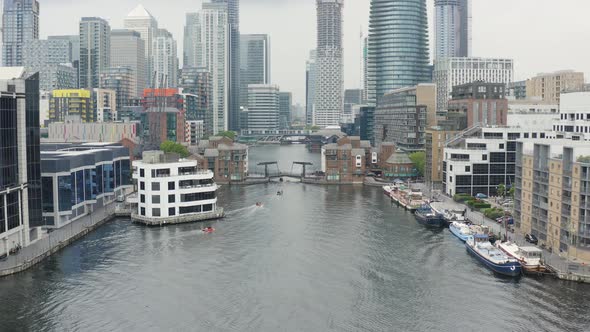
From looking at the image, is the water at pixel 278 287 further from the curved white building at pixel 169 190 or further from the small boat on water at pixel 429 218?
the curved white building at pixel 169 190

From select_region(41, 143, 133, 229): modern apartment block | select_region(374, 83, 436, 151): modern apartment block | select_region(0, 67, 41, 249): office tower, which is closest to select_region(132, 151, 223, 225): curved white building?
select_region(41, 143, 133, 229): modern apartment block

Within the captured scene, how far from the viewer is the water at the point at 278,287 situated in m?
39.5

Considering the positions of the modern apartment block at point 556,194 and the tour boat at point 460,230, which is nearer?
the modern apartment block at point 556,194

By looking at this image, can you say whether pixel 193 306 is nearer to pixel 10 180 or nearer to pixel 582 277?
pixel 10 180

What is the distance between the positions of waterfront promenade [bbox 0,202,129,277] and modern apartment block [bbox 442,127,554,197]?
4176 cm

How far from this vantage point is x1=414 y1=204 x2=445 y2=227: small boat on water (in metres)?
70.8

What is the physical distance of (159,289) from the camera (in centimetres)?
4606

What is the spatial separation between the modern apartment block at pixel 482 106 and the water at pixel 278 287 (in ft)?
171

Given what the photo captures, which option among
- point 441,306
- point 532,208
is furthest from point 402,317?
point 532,208

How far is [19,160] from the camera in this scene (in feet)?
180

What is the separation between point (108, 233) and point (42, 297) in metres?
22.0

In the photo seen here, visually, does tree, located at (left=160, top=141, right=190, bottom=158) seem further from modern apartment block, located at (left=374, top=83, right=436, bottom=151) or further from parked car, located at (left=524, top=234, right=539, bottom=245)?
parked car, located at (left=524, top=234, right=539, bottom=245)

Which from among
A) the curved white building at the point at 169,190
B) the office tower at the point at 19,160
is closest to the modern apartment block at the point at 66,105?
the curved white building at the point at 169,190

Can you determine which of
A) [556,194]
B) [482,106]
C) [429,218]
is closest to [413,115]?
[482,106]
